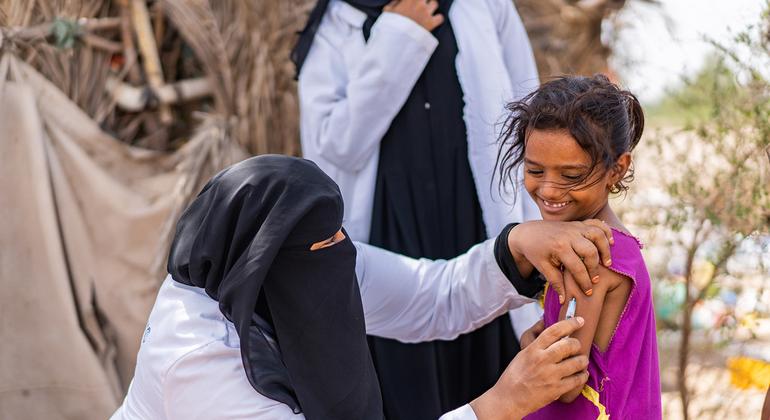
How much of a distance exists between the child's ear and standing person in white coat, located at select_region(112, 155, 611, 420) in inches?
5.5

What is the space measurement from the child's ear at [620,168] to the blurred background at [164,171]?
3.19 feet

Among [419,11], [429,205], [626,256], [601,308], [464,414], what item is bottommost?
[464,414]

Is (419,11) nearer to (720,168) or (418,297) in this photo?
(418,297)

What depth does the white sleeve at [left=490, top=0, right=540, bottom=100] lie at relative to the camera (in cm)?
334

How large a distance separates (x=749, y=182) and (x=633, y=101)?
3.73ft

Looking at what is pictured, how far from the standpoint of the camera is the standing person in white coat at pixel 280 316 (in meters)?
2.00

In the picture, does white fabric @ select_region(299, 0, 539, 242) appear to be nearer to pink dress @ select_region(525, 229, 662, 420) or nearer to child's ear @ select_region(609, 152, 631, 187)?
child's ear @ select_region(609, 152, 631, 187)

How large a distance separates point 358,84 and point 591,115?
1.20 meters

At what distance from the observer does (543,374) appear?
2021 millimetres

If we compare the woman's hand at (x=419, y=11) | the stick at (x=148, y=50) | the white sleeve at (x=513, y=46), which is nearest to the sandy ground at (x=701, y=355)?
the white sleeve at (x=513, y=46)

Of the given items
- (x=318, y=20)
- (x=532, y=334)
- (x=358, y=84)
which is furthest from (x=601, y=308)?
(x=318, y=20)

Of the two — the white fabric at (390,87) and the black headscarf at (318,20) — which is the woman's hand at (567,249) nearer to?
the white fabric at (390,87)

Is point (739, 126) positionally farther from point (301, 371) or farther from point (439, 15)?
point (301, 371)

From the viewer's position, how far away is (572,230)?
83.0 inches
